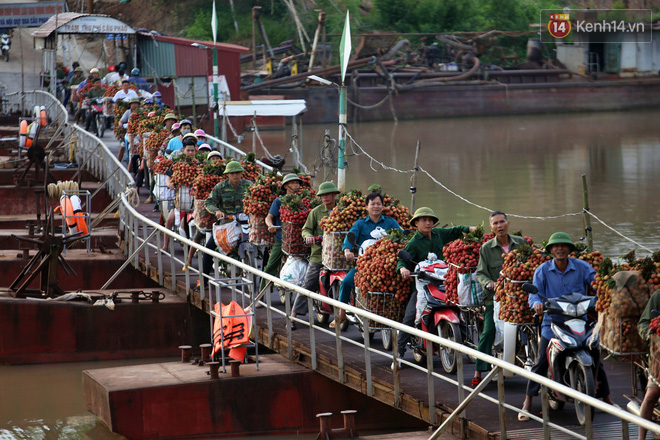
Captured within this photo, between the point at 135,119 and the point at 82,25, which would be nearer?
the point at 135,119

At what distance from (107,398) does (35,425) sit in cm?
232

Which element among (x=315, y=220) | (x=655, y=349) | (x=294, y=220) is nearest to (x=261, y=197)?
(x=294, y=220)

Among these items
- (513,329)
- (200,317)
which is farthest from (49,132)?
(513,329)

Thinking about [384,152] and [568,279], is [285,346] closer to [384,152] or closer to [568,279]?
[568,279]

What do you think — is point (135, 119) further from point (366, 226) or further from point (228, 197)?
point (366, 226)

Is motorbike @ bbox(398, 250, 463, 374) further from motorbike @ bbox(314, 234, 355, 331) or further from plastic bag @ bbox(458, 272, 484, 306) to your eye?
motorbike @ bbox(314, 234, 355, 331)

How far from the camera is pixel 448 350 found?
1034 centimetres

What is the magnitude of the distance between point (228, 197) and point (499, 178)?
2431cm

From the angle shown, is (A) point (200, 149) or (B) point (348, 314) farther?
(A) point (200, 149)

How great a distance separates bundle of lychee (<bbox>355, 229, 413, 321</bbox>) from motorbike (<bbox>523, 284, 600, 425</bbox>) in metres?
2.19

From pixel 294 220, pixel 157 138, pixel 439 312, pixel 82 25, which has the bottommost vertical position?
pixel 439 312

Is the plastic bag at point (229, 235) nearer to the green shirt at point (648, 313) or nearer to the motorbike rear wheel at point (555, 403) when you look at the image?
the motorbike rear wheel at point (555, 403)

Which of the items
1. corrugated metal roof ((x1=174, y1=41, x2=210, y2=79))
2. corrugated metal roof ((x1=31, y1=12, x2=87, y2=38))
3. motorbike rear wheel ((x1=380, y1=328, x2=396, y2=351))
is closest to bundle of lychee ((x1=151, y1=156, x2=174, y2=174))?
motorbike rear wheel ((x1=380, y1=328, x2=396, y2=351))

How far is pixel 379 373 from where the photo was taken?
34.3 feet
